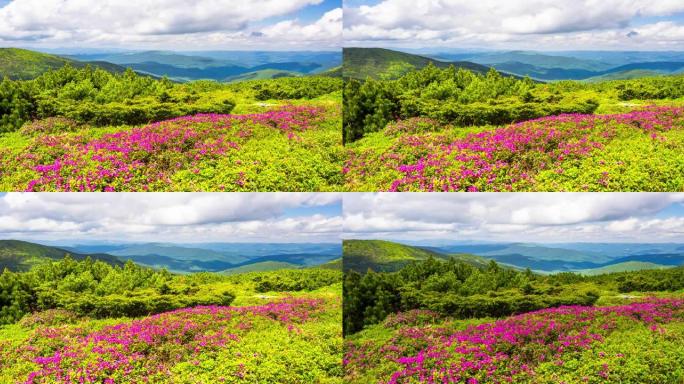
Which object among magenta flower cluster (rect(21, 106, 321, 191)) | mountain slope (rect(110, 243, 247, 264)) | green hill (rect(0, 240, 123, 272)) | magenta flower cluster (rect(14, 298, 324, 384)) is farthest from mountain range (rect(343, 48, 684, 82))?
green hill (rect(0, 240, 123, 272))

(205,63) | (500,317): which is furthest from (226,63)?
(500,317)

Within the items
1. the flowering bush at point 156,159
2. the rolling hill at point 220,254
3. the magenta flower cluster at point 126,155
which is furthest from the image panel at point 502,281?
the magenta flower cluster at point 126,155

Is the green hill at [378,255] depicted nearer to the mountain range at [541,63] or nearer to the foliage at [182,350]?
the foliage at [182,350]

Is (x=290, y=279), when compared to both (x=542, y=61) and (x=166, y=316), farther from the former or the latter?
(x=542, y=61)

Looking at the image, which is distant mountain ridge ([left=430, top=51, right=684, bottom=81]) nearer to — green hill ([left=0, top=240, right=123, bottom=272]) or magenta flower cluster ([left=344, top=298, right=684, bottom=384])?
magenta flower cluster ([left=344, top=298, right=684, bottom=384])

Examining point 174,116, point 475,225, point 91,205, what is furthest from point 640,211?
point 91,205
